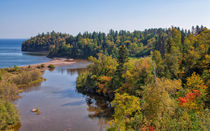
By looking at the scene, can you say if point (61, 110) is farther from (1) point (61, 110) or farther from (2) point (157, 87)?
(2) point (157, 87)

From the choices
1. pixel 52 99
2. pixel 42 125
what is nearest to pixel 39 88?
pixel 52 99

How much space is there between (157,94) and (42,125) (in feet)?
74.6

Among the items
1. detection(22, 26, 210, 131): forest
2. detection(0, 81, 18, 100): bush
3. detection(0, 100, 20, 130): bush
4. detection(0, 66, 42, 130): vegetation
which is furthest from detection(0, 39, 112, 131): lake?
detection(22, 26, 210, 131): forest

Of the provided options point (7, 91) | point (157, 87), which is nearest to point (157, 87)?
point (157, 87)

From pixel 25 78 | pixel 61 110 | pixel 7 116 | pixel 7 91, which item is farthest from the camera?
pixel 25 78

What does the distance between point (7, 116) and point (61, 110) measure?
11.7m

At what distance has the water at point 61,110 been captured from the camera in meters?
33.2

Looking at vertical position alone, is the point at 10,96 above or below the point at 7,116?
below

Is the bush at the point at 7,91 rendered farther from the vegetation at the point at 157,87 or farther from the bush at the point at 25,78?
the vegetation at the point at 157,87

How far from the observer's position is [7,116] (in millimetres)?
30922

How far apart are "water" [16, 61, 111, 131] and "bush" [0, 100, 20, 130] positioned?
1843 mm

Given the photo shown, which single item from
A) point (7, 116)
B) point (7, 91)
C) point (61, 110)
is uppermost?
point (7, 91)

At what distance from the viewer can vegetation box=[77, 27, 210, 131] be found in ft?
71.5

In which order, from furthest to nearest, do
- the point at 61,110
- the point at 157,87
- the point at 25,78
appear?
1. the point at 25,78
2. the point at 61,110
3. the point at 157,87
